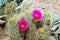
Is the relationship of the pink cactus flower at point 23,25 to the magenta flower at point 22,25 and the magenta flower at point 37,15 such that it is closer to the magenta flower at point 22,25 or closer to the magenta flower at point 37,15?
the magenta flower at point 22,25

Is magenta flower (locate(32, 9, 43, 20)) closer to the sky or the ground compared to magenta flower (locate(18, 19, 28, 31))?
closer to the sky

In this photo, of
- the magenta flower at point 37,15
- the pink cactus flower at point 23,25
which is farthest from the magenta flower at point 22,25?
the magenta flower at point 37,15

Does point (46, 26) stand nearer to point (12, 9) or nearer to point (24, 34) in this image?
point (24, 34)

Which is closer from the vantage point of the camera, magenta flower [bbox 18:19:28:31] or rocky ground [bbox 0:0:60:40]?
magenta flower [bbox 18:19:28:31]

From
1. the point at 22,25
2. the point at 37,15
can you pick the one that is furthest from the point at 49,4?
the point at 22,25

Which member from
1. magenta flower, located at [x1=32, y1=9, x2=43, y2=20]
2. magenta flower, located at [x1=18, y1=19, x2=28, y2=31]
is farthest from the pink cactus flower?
magenta flower, located at [x1=32, y1=9, x2=43, y2=20]

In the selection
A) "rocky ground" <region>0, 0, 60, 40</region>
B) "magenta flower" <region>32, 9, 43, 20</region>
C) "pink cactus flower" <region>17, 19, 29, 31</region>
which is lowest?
"rocky ground" <region>0, 0, 60, 40</region>

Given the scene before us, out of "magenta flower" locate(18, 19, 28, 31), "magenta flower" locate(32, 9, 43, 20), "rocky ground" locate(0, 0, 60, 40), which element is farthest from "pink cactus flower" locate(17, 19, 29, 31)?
"rocky ground" locate(0, 0, 60, 40)

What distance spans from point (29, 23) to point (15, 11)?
3.79ft

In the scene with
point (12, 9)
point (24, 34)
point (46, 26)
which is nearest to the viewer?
point (24, 34)

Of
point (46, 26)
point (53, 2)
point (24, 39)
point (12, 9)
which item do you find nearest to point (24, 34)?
point (24, 39)

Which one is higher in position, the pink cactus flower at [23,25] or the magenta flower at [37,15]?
the magenta flower at [37,15]

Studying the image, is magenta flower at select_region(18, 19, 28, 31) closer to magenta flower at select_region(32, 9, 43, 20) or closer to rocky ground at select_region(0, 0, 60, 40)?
magenta flower at select_region(32, 9, 43, 20)

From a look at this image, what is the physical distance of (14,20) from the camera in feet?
10.0
